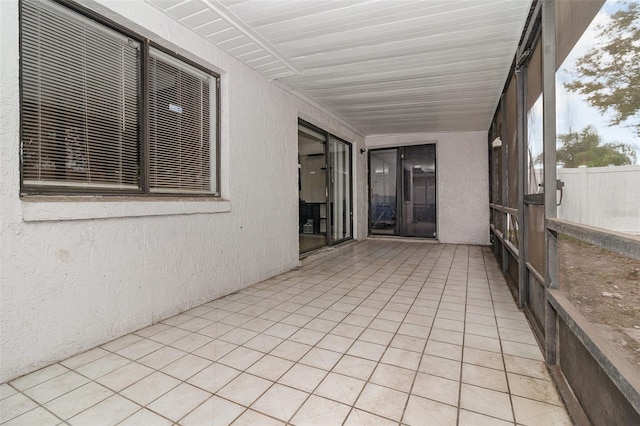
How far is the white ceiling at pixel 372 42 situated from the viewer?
100 inches

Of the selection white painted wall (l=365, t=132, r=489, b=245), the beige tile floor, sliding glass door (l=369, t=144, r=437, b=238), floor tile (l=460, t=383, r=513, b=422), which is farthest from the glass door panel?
floor tile (l=460, t=383, r=513, b=422)

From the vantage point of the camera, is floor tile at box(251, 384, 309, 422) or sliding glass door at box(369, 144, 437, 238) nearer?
floor tile at box(251, 384, 309, 422)

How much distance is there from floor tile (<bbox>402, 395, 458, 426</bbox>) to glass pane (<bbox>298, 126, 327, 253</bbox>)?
5.07 meters

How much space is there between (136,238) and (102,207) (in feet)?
1.18

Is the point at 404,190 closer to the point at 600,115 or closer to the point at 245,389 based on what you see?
the point at 600,115

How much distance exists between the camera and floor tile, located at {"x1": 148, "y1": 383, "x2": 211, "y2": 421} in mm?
1462

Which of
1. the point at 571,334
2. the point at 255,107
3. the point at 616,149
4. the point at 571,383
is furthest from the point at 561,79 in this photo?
the point at 255,107

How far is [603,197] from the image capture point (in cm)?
132

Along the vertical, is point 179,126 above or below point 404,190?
above

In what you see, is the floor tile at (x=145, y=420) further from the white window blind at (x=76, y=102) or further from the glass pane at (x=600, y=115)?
the glass pane at (x=600, y=115)

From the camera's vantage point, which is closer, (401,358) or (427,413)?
(427,413)

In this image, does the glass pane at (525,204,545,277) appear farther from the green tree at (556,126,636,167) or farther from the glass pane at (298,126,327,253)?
the glass pane at (298,126,327,253)

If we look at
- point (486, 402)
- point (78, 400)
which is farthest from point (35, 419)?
point (486, 402)

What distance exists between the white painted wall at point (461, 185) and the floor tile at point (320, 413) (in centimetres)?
653
